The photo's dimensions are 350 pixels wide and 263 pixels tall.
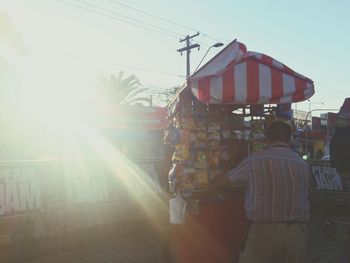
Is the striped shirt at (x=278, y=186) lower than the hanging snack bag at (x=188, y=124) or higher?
lower

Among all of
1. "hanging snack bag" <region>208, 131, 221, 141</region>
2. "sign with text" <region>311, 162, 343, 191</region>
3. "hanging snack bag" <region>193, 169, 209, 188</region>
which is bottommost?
"sign with text" <region>311, 162, 343, 191</region>

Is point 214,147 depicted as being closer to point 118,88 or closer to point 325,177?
point 325,177

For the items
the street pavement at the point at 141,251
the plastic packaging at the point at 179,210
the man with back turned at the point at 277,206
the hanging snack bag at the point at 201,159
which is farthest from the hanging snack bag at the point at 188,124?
the street pavement at the point at 141,251

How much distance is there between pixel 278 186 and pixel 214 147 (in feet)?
7.02

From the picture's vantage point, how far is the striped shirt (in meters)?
3.47

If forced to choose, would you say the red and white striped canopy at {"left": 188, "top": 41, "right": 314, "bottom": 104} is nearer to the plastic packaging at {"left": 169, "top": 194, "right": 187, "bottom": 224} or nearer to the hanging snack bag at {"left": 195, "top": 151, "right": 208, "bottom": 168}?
the hanging snack bag at {"left": 195, "top": 151, "right": 208, "bottom": 168}

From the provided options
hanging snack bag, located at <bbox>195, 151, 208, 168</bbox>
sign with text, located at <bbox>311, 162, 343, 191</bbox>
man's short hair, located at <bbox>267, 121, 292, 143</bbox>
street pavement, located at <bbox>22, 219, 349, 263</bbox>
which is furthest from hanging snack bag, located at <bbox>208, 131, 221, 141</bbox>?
sign with text, located at <bbox>311, 162, 343, 191</bbox>

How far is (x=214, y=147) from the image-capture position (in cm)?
558

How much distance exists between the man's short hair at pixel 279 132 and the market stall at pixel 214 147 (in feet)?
4.38

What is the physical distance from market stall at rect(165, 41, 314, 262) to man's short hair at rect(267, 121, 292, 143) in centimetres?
134

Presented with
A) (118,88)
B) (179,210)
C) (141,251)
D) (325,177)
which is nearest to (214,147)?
(179,210)

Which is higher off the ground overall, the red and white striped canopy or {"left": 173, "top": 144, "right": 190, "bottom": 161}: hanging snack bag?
the red and white striped canopy

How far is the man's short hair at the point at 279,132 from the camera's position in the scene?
3.68 metres

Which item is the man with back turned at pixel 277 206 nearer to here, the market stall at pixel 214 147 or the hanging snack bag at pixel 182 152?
the market stall at pixel 214 147
